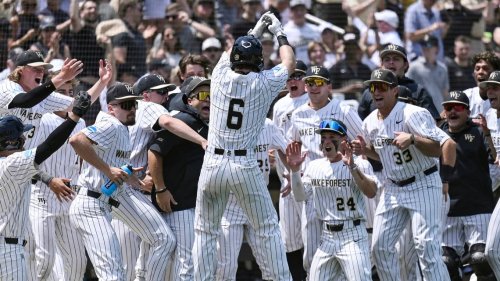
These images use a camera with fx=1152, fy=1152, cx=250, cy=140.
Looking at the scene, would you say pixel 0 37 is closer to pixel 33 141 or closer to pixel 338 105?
pixel 33 141

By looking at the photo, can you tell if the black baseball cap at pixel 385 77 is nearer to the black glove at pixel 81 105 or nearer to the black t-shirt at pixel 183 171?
the black t-shirt at pixel 183 171

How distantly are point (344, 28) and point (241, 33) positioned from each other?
182cm

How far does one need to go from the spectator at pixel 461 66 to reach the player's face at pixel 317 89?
4.14 meters

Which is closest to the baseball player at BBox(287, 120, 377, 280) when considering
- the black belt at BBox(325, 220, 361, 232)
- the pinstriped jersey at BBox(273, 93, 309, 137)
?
the black belt at BBox(325, 220, 361, 232)

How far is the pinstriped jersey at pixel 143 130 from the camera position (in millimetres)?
10320

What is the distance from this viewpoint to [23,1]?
1502cm

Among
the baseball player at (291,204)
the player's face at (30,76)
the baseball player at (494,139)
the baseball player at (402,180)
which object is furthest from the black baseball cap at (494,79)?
the player's face at (30,76)

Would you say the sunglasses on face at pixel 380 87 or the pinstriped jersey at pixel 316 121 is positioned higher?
the sunglasses on face at pixel 380 87

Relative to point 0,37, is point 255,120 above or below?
below

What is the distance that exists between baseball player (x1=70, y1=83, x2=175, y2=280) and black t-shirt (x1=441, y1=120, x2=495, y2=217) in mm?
3312

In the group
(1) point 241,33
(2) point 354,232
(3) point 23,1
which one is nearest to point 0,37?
(3) point 23,1

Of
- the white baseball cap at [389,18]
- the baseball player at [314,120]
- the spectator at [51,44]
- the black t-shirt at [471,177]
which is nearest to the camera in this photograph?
the baseball player at [314,120]

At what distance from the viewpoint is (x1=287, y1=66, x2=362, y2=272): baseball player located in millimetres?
11258

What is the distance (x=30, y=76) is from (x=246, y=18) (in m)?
5.51
